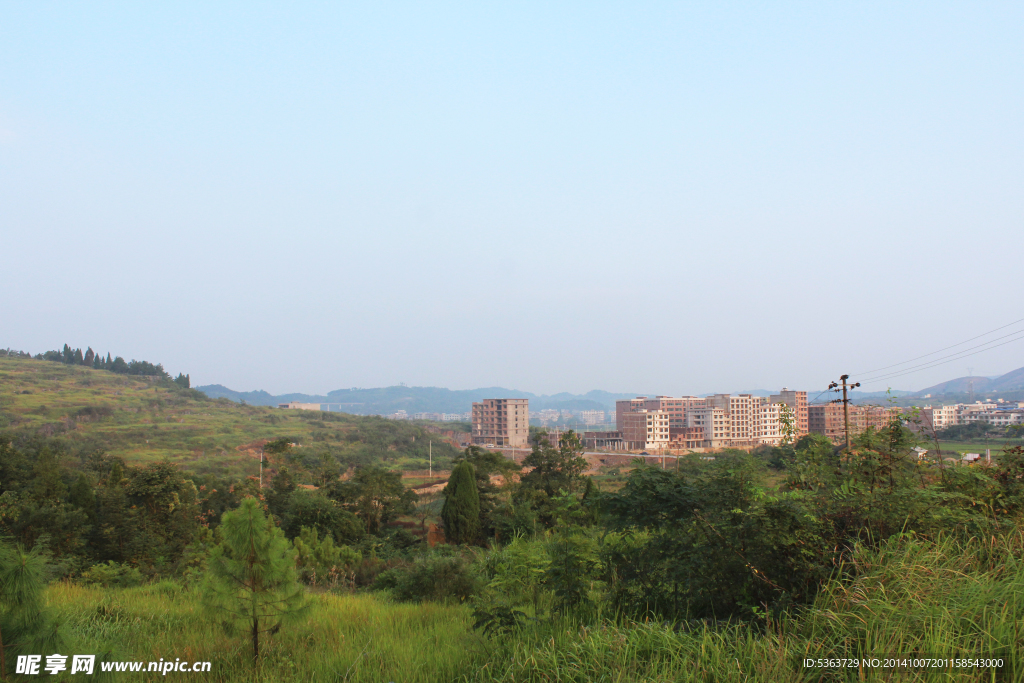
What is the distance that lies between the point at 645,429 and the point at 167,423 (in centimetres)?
4419

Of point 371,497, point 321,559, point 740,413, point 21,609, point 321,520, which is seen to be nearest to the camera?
point 21,609

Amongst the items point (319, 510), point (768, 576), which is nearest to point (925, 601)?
point (768, 576)

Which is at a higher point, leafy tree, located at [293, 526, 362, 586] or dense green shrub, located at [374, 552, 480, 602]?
dense green shrub, located at [374, 552, 480, 602]

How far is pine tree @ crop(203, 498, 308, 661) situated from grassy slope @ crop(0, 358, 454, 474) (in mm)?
25726

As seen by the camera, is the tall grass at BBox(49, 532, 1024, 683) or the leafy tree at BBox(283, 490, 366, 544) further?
the leafy tree at BBox(283, 490, 366, 544)

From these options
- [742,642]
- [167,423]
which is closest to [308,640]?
[742,642]

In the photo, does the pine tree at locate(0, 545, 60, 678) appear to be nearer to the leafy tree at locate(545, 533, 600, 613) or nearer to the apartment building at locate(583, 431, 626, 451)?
the leafy tree at locate(545, 533, 600, 613)

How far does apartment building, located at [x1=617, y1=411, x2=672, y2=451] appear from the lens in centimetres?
5775

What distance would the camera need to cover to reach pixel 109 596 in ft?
23.2

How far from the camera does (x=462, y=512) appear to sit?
497 inches

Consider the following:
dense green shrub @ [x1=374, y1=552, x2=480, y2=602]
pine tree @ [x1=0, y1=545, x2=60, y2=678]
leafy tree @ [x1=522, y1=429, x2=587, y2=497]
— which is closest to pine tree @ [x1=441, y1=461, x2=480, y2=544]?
leafy tree @ [x1=522, y1=429, x2=587, y2=497]

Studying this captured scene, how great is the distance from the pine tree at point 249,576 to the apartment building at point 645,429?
54561mm

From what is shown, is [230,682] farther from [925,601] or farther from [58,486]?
[58,486]

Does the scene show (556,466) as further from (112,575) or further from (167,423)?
(167,423)
